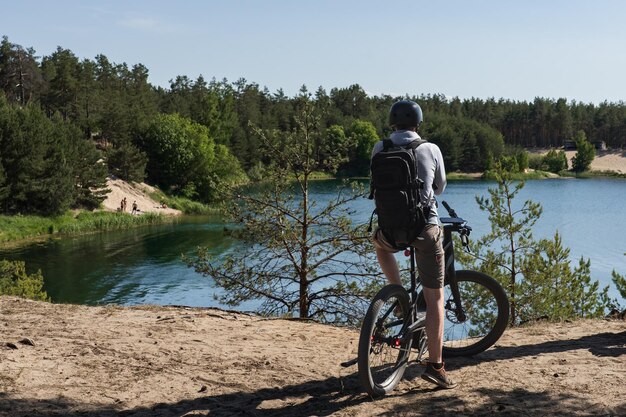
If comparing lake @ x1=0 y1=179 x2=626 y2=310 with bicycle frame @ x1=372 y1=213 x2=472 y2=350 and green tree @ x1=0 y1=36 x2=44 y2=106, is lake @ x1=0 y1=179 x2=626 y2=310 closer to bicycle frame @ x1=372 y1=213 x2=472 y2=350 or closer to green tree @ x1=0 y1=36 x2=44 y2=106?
bicycle frame @ x1=372 y1=213 x2=472 y2=350

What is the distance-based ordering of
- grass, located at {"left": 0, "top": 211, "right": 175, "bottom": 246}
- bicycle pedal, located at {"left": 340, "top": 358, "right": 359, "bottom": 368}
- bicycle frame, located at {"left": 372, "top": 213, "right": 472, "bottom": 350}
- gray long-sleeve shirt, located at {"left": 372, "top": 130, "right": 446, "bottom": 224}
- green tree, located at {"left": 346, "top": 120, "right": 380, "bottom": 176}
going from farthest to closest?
green tree, located at {"left": 346, "top": 120, "right": 380, "bottom": 176}
grass, located at {"left": 0, "top": 211, "right": 175, "bottom": 246}
bicycle pedal, located at {"left": 340, "top": 358, "right": 359, "bottom": 368}
bicycle frame, located at {"left": 372, "top": 213, "right": 472, "bottom": 350}
gray long-sleeve shirt, located at {"left": 372, "top": 130, "right": 446, "bottom": 224}

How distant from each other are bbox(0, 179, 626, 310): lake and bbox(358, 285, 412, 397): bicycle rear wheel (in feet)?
67.5

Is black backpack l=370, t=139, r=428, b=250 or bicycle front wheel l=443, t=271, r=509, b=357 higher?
black backpack l=370, t=139, r=428, b=250

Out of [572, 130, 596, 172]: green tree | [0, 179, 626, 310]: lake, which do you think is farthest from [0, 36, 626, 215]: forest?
[572, 130, 596, 172]: green tree

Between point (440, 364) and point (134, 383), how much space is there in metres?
2.53

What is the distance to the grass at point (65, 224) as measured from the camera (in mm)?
47562

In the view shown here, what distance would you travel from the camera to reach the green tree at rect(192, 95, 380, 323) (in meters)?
14.2

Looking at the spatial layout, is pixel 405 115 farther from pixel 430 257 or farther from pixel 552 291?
pixel 552 291

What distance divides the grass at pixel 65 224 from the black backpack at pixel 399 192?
45222 millimetres

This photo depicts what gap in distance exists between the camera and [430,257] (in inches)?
197

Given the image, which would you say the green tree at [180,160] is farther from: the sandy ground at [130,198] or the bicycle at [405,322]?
the bicycle at [405,322]

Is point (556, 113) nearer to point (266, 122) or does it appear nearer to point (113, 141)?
point (266, 122)

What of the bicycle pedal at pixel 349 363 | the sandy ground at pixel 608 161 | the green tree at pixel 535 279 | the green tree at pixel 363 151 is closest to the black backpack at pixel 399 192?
the bicycle pedal at pixel 349 363

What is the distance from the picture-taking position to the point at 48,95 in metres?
76.6
